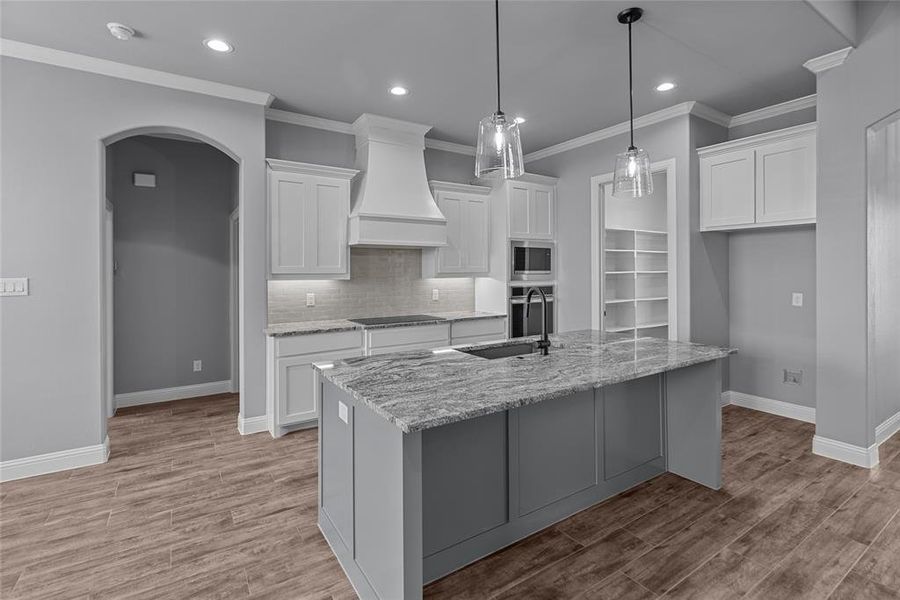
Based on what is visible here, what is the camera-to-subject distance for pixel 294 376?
3850mm

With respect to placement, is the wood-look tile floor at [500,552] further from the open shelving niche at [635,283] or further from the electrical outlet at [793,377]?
the open shelving niche at [635,283]

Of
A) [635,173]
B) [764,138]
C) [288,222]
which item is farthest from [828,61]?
[288,222]

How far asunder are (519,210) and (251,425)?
3476 mm

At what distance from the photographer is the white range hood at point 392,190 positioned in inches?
168

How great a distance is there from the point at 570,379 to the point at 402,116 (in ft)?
10.9

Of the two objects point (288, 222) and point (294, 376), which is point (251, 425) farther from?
point (288, 222)

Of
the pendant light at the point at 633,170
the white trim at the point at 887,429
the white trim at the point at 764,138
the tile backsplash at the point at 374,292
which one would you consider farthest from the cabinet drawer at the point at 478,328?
the white trim at the point at 887,429

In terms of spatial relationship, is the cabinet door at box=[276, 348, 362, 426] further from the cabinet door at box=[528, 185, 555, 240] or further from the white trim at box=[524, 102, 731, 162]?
the white trim at box=[524, 102, 731, 162]

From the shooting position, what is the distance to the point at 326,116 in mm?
4336

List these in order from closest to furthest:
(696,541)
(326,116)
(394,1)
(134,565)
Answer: (134,565), (696,541), (394,1), (326,116)

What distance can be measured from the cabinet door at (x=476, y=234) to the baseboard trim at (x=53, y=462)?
11.8 ft

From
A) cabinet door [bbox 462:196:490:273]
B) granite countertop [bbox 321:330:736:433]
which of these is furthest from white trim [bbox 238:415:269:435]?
cabinet door [bbox 462:196:490:273]

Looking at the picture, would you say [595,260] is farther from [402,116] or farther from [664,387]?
[402,116]

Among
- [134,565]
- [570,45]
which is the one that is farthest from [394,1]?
[134,565]
